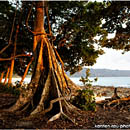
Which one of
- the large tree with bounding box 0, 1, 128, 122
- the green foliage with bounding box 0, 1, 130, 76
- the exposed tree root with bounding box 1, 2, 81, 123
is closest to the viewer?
the exposed tree root with bounding box 1, 2, 81, 123

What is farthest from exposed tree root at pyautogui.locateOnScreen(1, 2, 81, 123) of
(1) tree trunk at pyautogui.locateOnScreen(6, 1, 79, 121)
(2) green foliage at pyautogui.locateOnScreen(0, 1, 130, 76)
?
(2) green foliage at pyautogui.locateOnScreen(0, 1, 130, 76)

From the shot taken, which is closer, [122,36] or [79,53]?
[122,36]

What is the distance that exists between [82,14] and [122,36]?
4.70 m

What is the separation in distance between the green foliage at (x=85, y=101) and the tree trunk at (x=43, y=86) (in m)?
0.48

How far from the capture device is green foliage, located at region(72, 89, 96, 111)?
558 cm

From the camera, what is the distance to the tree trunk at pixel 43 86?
16.2 ft

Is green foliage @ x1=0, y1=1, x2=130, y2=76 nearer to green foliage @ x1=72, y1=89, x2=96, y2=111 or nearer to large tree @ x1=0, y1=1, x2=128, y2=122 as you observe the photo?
large tree @ x1=0, y1=1, x2=128, y2=122

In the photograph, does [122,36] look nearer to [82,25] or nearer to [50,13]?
[82,25]

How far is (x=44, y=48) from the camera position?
6.24 meters

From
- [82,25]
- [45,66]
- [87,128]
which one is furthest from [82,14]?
[87,128]

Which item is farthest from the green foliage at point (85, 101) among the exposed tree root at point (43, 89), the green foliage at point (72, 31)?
the green foliage at point (72, 31)

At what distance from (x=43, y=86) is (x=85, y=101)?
6.10 feet

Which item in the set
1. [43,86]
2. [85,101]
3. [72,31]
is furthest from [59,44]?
[85,101]

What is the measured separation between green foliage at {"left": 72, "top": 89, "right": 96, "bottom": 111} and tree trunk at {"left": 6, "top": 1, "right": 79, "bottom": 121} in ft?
1.58
